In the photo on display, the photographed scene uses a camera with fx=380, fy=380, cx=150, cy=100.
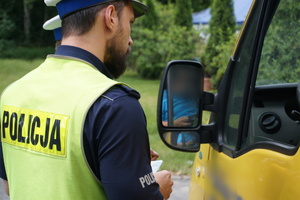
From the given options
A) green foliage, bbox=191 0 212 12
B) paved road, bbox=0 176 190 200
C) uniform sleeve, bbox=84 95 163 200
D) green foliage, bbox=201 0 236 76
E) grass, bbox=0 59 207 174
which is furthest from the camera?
green foliage, bbox=191 0 212 12

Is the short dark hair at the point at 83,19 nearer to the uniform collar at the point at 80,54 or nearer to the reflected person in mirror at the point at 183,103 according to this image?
the uniform collar at the point at 80,54

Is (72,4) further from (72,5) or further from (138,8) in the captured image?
(138,8)

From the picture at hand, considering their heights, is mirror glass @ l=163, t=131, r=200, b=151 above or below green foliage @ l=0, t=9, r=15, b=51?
below

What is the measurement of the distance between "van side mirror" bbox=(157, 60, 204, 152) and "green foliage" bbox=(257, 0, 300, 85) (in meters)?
0.55

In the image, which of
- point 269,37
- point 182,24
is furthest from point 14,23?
point 269,37

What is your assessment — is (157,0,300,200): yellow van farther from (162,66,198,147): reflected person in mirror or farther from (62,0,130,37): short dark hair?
(62,0,130,37): short dark hair

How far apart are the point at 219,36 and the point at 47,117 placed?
37.4ft

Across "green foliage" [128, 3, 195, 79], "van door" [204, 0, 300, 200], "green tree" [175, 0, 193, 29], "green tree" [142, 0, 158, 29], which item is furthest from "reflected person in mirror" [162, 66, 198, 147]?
"green tree" [142, 0, 158, 29]

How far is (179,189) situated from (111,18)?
3.98 metres

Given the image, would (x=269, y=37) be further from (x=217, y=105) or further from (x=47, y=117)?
(x=47, y=117)

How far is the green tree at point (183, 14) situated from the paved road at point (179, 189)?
35.6ft

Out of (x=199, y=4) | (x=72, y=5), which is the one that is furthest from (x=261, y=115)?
(x=199, y=4)

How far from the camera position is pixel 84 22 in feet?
4.38

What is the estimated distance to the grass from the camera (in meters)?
5.85
